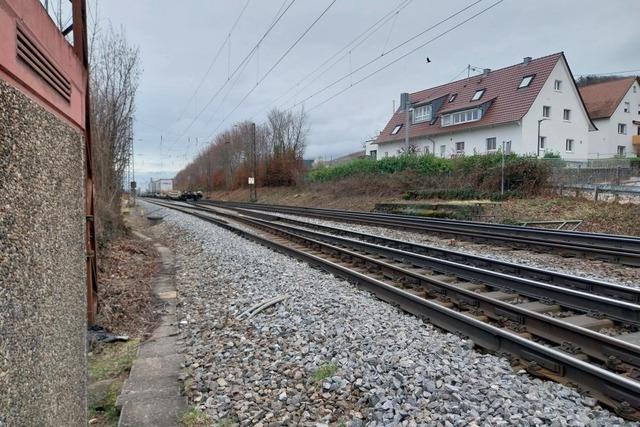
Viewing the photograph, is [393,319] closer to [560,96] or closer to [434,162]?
[434,162]

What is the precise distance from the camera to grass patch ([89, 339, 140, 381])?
5045 millimetres

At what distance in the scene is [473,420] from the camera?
3311mm

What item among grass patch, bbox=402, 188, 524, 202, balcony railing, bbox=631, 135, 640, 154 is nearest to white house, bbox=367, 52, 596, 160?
balcony railing, bbox=631, 135, 640, 154

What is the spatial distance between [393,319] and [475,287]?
6.43ft

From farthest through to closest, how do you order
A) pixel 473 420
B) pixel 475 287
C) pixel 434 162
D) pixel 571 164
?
pixel 434 162 → pixel 571 164 → pixel 475 287 → pixel 473 420

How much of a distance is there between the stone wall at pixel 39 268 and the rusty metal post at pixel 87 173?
6.29 ft

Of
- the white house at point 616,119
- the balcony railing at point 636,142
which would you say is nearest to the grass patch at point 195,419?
the white house at point 616,119

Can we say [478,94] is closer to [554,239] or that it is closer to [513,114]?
[513,114]

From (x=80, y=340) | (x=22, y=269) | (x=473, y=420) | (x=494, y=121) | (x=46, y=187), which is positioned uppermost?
(x=494, y=121)

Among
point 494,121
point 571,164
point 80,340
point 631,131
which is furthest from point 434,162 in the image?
point 631,131

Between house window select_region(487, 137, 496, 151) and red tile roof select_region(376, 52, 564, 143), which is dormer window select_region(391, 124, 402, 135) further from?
house window select_region(487, 137, 496, 151)

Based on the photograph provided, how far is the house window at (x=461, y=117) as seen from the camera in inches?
1567

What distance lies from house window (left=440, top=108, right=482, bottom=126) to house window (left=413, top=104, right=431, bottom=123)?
2.73 m

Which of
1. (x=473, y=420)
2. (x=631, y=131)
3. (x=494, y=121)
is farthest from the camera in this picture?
(x=631, y=131)
